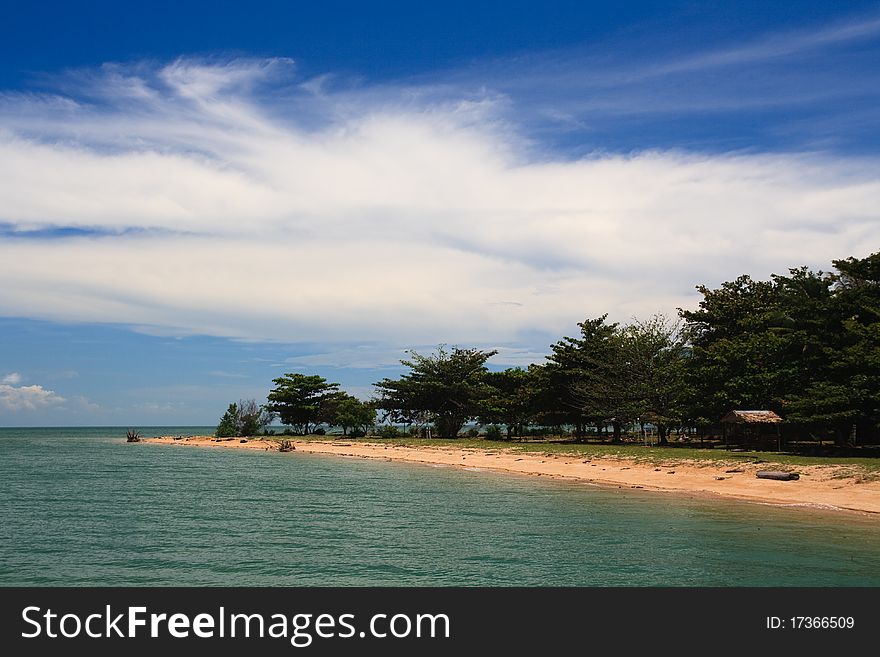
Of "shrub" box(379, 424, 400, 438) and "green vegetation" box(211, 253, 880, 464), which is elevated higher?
"green vegetation" box(211, 253, 880, 464)

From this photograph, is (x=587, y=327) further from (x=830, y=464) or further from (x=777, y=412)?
(x=830, y=464)

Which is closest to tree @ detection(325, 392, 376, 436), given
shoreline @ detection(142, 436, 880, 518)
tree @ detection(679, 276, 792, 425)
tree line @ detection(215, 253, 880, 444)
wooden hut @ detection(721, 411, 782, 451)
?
tree line @ detection(215, 253, 880, 444)

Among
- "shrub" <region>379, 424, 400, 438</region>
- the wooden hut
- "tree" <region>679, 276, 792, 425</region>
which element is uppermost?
"tree" <region>679, 276, 792, 425</region>

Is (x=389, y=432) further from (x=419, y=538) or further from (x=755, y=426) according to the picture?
(x=419, y=538)

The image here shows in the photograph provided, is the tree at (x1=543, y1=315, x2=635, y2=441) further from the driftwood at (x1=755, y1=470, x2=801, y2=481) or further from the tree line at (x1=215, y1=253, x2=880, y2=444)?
the driftwood at (x1=755, y1=470, x2=801, y2=481)

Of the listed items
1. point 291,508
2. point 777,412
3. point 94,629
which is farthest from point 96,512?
point 777,412

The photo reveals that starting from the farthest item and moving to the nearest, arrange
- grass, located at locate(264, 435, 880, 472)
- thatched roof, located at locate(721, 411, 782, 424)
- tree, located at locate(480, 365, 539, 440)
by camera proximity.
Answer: tree, located at locate(480, 365, 539, 440)
thatched roof, located at locate(721, 411, 782, 424)
grass, located at locate(264, 435, 880, 472)

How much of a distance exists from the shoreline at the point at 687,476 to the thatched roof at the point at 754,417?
606 cm

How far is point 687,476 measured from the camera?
108ft

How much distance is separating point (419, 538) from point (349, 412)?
65.1 metres

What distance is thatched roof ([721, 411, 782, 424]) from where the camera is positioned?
39.8 metres

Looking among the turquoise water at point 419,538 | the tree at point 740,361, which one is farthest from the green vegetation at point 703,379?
the turquoise water at point 419,538

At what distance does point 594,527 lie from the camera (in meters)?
21.1

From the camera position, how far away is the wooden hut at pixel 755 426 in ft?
131
